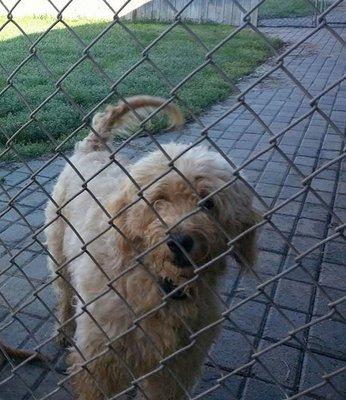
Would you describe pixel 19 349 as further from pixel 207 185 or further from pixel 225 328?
pixel 207 185

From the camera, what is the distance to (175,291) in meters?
1.64

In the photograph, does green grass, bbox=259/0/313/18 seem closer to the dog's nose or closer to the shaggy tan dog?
the shaggy tan dog

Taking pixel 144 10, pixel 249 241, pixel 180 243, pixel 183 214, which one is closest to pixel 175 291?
pixel 180 243

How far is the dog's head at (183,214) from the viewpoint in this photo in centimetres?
190

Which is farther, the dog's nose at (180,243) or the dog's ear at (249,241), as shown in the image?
the dog's ear at (249,241)

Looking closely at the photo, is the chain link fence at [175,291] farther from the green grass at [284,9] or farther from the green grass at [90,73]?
the green grass at [284,9]

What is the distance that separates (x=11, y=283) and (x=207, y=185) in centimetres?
195

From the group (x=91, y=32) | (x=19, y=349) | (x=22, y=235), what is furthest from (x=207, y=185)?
(x=91, y=32)

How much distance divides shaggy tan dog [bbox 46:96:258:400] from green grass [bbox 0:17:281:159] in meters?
2.25

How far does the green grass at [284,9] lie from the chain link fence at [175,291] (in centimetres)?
1535

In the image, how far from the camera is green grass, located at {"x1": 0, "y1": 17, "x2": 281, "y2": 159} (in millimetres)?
5816

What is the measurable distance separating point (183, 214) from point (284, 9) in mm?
19848

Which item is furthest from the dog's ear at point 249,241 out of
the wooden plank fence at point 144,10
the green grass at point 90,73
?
the wooden plank fence at point 144,10

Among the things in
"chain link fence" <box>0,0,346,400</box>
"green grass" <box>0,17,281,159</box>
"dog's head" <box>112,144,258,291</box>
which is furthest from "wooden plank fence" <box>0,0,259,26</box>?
"dog's head" <box>112,144,258,291</box>
